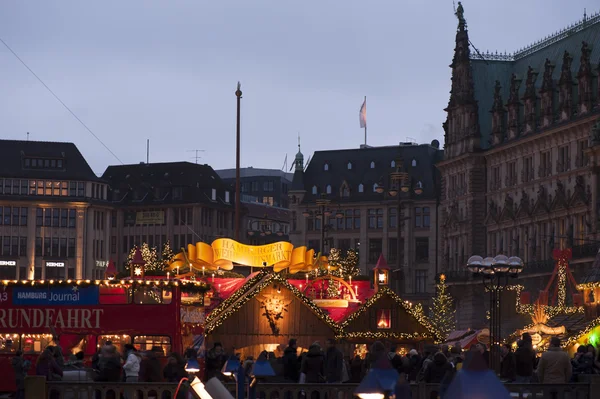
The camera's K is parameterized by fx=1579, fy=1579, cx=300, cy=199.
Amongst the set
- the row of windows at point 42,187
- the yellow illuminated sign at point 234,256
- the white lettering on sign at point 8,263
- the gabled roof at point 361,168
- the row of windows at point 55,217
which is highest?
the gabled roof at point 361,168

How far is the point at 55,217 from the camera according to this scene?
495 ft

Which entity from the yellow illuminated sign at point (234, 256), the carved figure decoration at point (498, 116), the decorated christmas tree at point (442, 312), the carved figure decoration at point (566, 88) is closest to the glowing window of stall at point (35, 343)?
the yellow illuminated sign at point (234, 256)

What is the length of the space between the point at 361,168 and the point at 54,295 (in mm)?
110716

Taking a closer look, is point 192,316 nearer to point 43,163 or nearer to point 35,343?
point 35,343

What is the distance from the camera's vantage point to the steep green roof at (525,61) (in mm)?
101719

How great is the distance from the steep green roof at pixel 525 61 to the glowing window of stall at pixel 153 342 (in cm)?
6235

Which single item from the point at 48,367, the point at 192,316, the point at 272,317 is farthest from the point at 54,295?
the point at 272,317

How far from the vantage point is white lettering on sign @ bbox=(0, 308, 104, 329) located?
41.3 metres

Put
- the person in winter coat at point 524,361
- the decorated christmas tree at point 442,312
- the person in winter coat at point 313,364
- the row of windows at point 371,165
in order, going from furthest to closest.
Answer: the row of windows at point 371,165 → the decorated christmas tree at point 442,312 → the person in winter coat at point 524,361 → the person in winter coat at point 313,364

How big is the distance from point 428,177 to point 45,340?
10462 cm

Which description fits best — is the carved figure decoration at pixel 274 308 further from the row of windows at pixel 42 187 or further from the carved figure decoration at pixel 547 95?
the row of windows at pixel 42 187

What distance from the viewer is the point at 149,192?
525ft

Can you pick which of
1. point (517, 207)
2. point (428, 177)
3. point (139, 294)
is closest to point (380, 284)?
point (139, 294)

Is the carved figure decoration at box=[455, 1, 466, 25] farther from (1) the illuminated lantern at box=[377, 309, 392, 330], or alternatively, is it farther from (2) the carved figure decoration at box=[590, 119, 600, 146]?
(1) the illuminated lantern at box=[377, 309, 392, 330]
